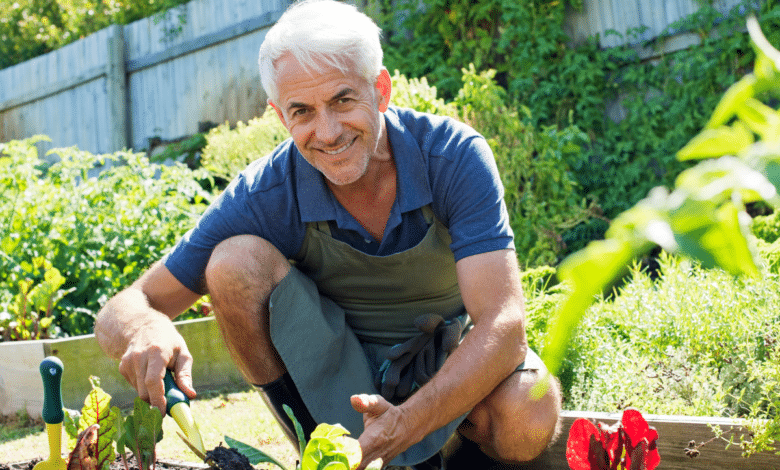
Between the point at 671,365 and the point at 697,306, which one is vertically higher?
the point at 697,306

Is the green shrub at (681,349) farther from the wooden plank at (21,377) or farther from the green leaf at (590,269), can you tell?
the wooden plank at (21,377)

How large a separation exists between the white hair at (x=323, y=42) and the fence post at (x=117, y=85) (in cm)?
596

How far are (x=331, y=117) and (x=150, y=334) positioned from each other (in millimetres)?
743

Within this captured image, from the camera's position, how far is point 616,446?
4.24ft

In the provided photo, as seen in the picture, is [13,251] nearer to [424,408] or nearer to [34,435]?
[34,435]

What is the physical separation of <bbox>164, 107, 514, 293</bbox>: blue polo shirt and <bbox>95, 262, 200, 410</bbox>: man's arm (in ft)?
0.21

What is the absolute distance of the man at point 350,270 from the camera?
178cm

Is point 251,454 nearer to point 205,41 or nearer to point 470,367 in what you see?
point 470,367

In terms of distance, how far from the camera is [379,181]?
207 centimetres

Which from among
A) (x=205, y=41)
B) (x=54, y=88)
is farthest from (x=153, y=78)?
(x=54, y=88)

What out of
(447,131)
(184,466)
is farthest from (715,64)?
(184,466)

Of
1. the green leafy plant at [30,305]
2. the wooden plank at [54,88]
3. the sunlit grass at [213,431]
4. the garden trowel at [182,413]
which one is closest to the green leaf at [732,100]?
the garden trowel at [182,413]

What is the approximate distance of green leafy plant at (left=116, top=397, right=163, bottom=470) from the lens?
1533mm

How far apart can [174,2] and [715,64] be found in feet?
17.0
